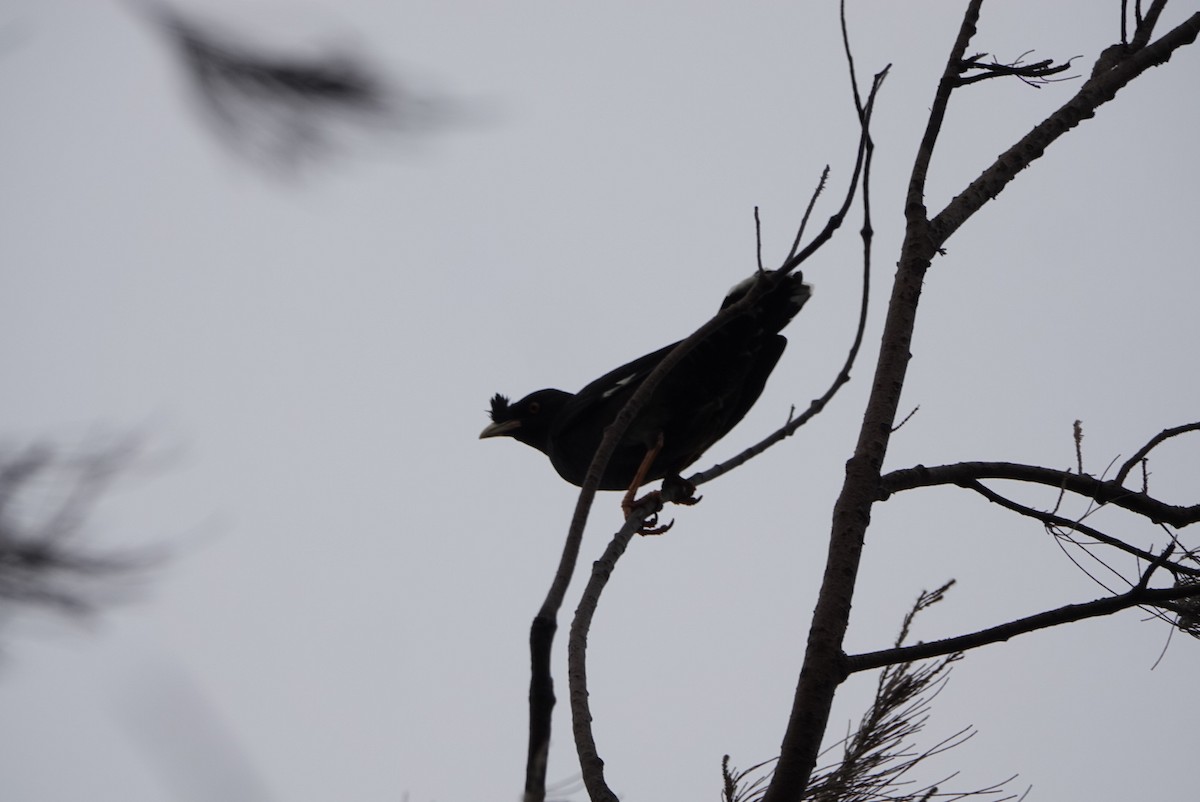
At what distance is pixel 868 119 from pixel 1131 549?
149 cm

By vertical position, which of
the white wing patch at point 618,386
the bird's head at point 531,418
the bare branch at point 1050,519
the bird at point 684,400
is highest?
the bird's head at point 531,418

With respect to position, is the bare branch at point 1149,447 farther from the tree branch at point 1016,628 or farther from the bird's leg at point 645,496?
the bird's leg at point 645,496

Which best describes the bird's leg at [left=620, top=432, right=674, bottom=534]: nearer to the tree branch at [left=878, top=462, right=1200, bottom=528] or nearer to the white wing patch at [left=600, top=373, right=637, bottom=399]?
the white wing patch at [left=600, top=373, right=637, bottom=399]

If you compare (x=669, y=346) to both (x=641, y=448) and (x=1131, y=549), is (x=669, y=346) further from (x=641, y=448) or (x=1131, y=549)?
(x=1131, y=549)

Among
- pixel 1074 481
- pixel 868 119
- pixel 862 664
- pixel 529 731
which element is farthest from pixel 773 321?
pixel 529 731

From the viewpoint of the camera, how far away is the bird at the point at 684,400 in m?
5.05

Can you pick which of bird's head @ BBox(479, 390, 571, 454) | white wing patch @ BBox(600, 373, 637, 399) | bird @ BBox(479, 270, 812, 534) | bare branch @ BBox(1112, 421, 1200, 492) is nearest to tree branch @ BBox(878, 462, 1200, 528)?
bare branch @ BBox(1112, 421, 1200, 492)

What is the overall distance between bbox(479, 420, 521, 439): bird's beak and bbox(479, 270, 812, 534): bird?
0.88m

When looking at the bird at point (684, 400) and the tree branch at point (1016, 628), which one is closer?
the tree branch at point (1016, 628)

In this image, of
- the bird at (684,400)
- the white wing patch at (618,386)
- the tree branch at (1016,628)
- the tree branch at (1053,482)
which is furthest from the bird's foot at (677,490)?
the tree branch at (1016,628)

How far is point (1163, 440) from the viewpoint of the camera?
3439mm

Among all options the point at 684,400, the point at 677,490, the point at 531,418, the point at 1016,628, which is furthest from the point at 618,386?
the point at 1016,628

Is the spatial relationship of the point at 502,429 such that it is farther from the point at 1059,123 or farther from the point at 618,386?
the point at 1059,123

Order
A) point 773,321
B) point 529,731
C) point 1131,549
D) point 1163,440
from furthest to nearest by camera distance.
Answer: point 773,321, point 1163,440, point 1131,549, point 529,731
